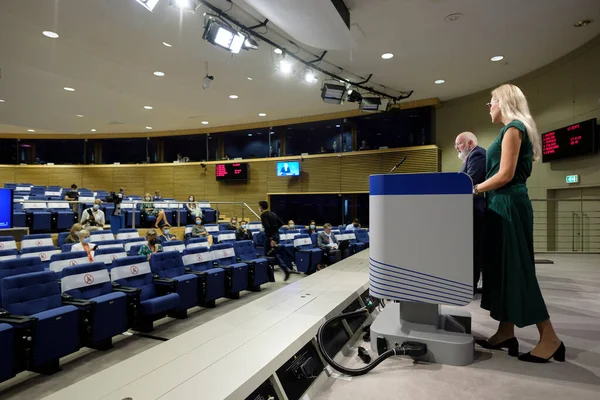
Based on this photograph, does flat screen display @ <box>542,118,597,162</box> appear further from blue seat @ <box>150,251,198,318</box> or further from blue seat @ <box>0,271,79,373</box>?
blue seat @ <box>0,271,79,373</box>

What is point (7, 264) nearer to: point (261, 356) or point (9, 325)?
point (9, 325)

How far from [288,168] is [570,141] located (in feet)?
29.2

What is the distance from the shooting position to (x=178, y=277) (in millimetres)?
4699

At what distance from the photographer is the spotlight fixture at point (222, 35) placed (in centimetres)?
535

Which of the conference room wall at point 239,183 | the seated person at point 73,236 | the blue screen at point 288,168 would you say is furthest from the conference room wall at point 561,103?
the seated person at point 73,236

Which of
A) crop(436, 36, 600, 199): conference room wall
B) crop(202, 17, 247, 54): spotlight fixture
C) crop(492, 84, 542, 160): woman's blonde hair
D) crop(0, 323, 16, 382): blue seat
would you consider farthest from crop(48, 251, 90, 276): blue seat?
crop(436, 36, 600, 199): conference room wall

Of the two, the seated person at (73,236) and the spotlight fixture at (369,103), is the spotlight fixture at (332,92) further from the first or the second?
the seated person at (73,236)

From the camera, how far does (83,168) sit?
55.4ft

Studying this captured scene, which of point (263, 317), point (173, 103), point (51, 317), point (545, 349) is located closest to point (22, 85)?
point (173, 103)

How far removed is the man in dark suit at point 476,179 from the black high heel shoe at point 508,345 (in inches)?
10.9

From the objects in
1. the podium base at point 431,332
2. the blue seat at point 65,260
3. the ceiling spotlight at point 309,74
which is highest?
the ceiling spotlight at point 309,74

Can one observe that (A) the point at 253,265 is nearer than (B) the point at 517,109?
No

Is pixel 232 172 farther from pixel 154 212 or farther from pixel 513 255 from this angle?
pixel 513 255

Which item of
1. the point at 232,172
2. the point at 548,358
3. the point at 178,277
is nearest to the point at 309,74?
the point at 178,277
